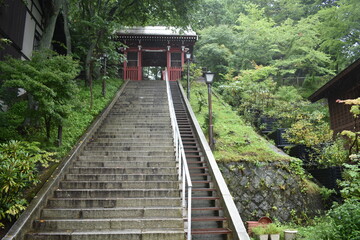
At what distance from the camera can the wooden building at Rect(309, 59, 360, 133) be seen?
38.0ft

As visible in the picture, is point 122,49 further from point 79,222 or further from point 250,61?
point 79,222

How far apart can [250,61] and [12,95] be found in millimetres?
16919

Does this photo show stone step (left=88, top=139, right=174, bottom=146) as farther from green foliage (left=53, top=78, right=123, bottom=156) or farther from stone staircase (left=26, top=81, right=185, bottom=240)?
green foliage (left=53, top=78, right=123, bottom=156)

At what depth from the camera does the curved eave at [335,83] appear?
10.7m

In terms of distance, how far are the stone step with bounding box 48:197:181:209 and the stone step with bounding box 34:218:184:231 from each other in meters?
0.57

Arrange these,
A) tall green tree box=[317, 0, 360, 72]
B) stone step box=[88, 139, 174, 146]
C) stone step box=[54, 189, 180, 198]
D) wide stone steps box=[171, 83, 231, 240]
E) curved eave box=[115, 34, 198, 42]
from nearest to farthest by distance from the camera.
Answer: wide stone steps box=[171, 83, 231, 240], stone step box=[54, 189, 180, 198], stone step box=[88, 139, 174, 146], tall green tree box=[317, 0, 360, 72], curved eave box=[115, 34, 198, 42]

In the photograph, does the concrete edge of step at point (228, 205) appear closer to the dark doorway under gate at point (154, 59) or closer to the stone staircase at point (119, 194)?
the stone staircase at point (119, 194)

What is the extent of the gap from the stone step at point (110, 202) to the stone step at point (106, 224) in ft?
1.88

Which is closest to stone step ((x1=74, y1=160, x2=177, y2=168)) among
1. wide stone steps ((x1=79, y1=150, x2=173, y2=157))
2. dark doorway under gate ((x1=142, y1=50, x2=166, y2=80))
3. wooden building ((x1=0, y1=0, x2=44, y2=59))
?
wide stone steps ((x1=79, y1=150, x2=173, y2=157))

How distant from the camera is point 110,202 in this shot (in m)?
6.04

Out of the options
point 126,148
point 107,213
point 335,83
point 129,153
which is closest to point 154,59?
point 335,83

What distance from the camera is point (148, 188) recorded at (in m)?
6.66

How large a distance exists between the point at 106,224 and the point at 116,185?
1.35 m

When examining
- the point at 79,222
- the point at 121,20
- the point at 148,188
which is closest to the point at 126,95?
the point at 121,20
